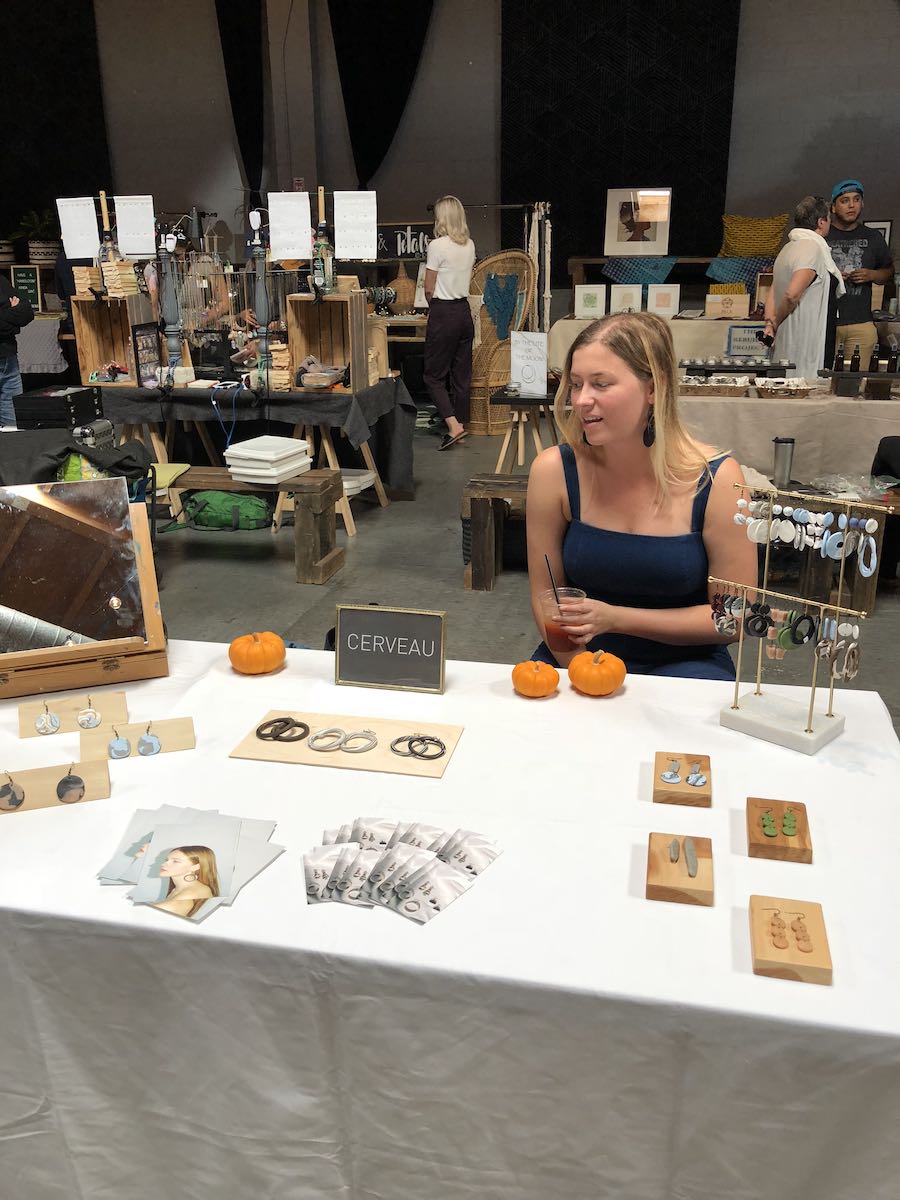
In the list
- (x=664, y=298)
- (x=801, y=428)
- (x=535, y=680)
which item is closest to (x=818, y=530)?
(x=535, y=680)

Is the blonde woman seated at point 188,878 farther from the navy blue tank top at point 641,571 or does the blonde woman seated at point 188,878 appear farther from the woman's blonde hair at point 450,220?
the woman's blonde hair at point 450,220

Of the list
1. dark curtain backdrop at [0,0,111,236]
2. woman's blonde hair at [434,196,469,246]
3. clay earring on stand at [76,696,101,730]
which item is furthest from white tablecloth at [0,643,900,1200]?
dark curtain backdrop at [0,0,111,236]

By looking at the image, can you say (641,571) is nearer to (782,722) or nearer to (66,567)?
(782,722)

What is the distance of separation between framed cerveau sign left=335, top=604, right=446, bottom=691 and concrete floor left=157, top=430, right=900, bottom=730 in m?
1.84

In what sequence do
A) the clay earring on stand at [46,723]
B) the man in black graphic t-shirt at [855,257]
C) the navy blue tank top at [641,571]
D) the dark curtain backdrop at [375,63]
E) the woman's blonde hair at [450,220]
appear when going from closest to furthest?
1. the clay earring on stand at [46,723]
2. the navy blue tank top at [641,571]
3. the man in black graphic t-shirt at [855,257]
4. the woman's blonde hair at [450,220]
5. the dark curtain backdrop at [375,63]

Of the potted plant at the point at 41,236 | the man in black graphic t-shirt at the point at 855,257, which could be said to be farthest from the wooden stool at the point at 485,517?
the potted plant at the point at 41,236

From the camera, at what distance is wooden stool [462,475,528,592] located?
4.33 metres

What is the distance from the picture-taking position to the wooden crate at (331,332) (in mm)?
5016

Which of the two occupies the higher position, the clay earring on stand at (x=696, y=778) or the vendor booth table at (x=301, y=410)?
the clay earring on stand at (x=696, y=778)

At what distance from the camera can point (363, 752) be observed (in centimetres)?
153

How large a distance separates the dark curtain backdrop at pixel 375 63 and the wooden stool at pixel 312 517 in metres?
5.89

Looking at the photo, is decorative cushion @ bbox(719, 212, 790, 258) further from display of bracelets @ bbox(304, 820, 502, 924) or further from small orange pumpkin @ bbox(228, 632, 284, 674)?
display of bracelets @ bbox(304, 820, 502, 924)

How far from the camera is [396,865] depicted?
1229mm

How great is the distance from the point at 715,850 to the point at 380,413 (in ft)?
14.1
